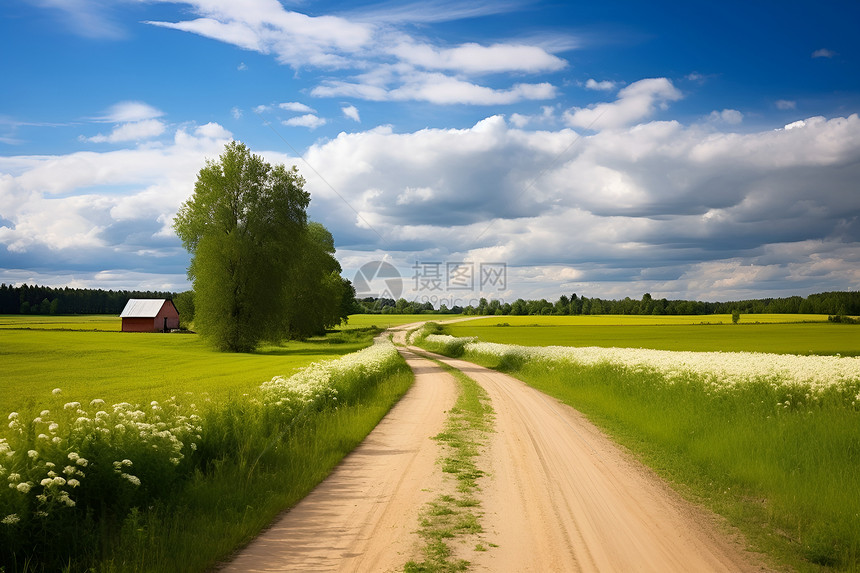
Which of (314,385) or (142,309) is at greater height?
(142,309)

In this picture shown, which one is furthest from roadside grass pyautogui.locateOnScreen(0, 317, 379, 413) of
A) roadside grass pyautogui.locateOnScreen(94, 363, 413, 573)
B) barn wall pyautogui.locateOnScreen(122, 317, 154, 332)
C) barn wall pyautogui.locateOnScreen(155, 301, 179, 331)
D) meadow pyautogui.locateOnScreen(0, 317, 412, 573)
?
barn wall pyautogui.locateOnScreen(155, 301, 179, 331)

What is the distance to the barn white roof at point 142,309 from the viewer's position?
3401 inches

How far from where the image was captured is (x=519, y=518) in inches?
291

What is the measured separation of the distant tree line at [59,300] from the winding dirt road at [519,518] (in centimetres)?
13392

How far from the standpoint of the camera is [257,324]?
48562 mm

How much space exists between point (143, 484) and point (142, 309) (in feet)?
296

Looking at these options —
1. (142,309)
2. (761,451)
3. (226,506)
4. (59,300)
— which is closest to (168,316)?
(142,309)

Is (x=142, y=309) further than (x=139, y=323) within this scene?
Yes

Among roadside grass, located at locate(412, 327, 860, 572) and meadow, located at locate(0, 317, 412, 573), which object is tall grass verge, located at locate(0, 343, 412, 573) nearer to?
meadow, located at locate(0, 317, 412, 573)

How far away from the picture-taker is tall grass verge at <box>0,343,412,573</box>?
5.77 meters

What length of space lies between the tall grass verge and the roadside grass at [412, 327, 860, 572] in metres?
6.45

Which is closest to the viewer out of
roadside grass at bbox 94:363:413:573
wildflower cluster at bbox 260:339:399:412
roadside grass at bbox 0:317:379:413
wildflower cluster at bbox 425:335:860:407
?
roadside grass at bbox 94:363:413:573

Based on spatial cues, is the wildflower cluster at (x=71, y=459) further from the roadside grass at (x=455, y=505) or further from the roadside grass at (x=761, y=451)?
the roadside grass at (x=761, y=451)

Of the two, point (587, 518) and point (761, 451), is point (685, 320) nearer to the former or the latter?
point (761, 451)
